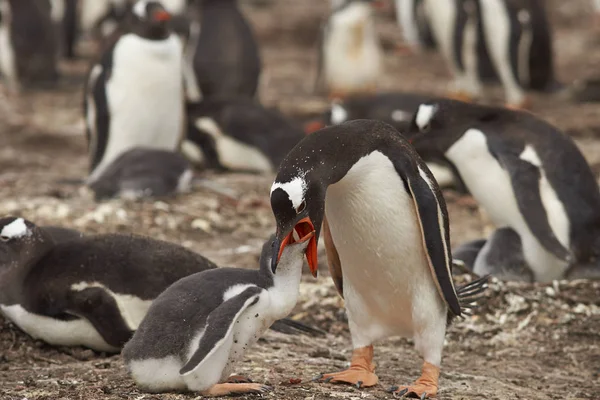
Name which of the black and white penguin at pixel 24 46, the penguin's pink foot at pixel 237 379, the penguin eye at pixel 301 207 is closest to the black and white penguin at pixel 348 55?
the black and white penguin at pixel 24 46

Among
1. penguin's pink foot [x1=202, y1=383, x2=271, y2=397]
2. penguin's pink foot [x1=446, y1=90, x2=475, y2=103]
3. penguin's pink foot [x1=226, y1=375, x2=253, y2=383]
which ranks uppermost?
penguin's pink foot [x1=202, y1=383, x2=271, y2=397]

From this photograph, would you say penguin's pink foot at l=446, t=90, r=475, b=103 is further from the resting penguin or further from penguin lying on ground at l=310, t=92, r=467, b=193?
the resting penguin

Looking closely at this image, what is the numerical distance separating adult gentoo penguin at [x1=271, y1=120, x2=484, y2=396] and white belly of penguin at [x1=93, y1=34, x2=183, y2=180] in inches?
195

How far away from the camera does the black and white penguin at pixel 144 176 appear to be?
25.8 feet

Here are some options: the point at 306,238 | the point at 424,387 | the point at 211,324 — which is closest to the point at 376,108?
the point at 424,387

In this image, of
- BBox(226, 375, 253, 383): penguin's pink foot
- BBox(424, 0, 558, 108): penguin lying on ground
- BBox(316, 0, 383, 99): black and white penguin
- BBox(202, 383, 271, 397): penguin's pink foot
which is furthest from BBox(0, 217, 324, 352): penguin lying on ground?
BBox(316, 0, 383, 99): black and white penguin

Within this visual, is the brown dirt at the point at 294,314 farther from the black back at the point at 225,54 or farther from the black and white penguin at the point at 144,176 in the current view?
the black back at the point at 225,54

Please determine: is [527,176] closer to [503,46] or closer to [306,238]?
[306,238]

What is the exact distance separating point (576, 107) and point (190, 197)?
618 centimetres

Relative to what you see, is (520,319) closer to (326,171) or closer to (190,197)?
(326,171)

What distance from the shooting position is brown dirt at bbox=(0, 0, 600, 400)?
4414mm

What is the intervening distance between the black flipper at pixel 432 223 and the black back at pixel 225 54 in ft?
27.8

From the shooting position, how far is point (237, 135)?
32.9 ft

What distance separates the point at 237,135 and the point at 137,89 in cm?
119
